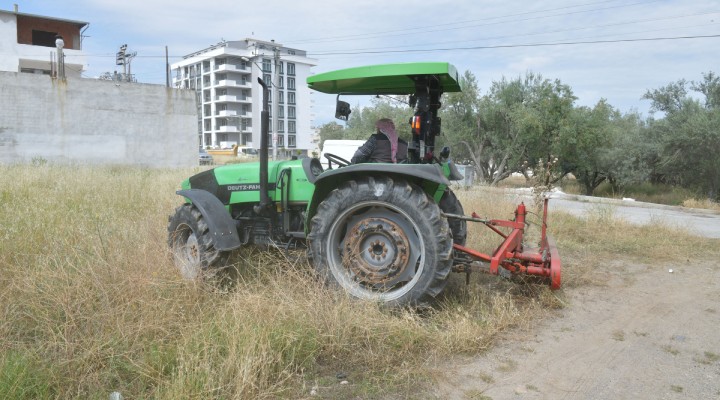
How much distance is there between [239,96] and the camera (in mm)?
80750

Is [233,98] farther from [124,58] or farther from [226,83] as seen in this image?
[124,58]

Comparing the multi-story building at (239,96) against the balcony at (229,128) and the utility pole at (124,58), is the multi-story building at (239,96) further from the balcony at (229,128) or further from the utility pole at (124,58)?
the utility pole at (124,58)

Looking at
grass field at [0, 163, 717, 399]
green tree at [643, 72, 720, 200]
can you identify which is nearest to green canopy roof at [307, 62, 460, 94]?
grass field at [0, 163, 717, 399]

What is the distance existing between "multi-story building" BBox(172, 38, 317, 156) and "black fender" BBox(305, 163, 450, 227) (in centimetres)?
7371

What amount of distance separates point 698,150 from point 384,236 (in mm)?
20966

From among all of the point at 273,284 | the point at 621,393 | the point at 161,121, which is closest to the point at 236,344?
the point at 273,284

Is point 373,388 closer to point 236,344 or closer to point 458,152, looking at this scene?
point 236,344

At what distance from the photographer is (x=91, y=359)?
10.3 feet

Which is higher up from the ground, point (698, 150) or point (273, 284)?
point (698, 150)

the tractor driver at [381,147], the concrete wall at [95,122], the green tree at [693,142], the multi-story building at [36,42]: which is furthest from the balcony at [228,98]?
the tractor driver at [381,147]

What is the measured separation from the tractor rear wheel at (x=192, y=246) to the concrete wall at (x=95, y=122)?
20898 millimetres

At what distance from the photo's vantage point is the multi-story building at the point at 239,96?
78.6m

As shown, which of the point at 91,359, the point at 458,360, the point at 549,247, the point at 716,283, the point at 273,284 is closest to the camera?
the point at 91,359

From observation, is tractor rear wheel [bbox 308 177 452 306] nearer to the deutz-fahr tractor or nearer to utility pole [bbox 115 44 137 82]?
the deutz-fahr tractor
